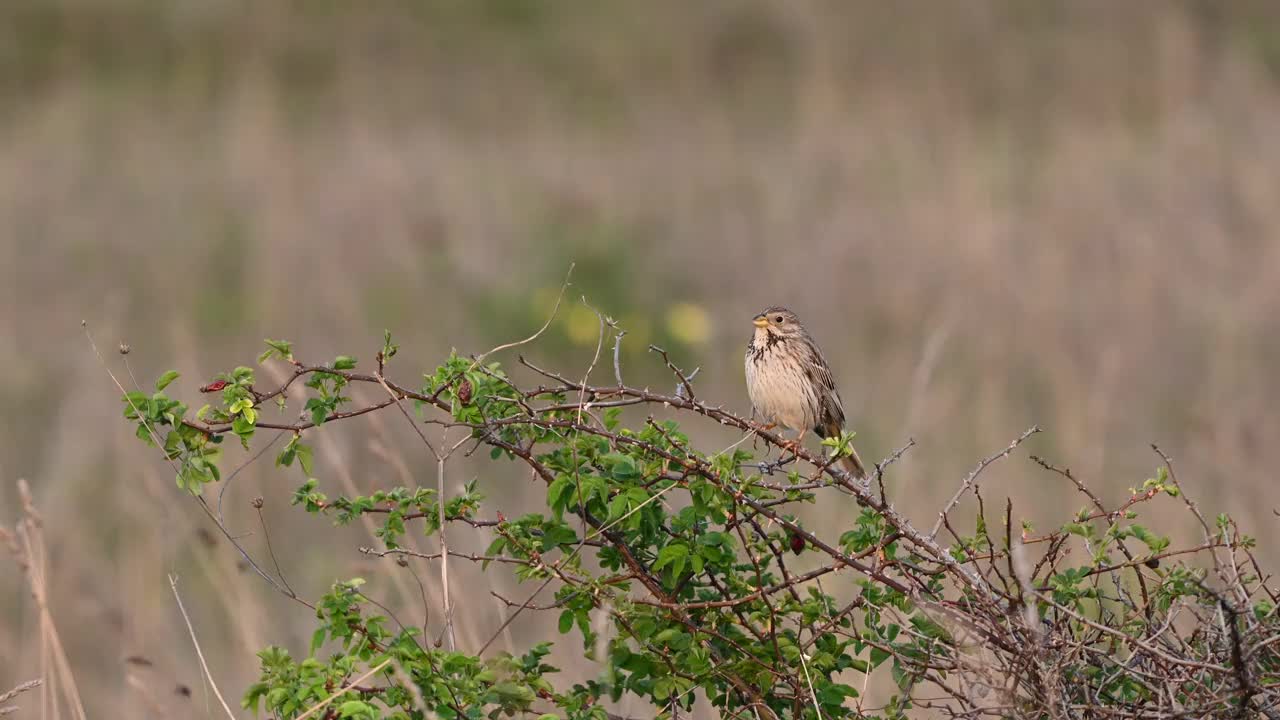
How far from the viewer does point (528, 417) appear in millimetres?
3201

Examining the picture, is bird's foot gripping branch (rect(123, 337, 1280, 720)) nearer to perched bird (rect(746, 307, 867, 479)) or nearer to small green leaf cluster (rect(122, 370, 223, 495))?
small green leaf cluster (rect(122, 370, 223, 495))

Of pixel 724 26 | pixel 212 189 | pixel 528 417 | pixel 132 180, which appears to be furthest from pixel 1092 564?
pixel 724 26

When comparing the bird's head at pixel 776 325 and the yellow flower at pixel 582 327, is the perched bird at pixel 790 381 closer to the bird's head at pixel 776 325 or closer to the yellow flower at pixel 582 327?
the bird's head at pixel 776 325

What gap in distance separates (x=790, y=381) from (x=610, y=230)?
20.9 feet

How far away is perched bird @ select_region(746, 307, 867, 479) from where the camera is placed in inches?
209

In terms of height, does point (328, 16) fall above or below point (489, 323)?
above

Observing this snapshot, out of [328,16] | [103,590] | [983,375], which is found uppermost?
[328,16]

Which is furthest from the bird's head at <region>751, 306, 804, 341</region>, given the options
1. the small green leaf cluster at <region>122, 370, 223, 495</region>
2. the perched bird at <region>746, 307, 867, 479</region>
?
the small green leaf cluster at <region>122, 370, 223, 495</region>

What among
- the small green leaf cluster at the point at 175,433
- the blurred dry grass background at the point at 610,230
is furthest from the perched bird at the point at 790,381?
the small green leaf cluster at the point at 175,433

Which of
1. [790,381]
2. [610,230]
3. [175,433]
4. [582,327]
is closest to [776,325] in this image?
[790,381]

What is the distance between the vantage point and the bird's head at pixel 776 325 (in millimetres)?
5629

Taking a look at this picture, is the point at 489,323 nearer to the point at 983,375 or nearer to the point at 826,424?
the point at 983,375

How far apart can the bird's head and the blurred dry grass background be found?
50 centimetres

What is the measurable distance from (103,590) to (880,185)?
753 cm
